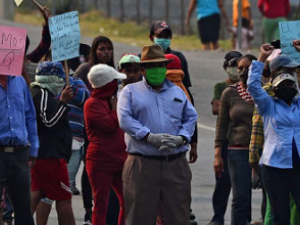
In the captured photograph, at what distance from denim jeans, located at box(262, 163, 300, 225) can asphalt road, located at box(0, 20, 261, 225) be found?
7.42 ft

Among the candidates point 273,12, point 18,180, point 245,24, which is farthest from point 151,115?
point 245,24

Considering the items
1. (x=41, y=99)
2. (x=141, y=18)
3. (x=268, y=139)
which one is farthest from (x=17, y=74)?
(x=141, y=18)

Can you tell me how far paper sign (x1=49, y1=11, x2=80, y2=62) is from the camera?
9.36 m

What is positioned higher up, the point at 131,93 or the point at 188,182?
the point at 131,93

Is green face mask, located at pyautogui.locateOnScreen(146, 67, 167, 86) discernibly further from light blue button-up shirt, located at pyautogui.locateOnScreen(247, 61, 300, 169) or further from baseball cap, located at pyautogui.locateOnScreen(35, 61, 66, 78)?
baseball cap, located at pyautogui.locateOnScreen(35, 61, 66, 78)

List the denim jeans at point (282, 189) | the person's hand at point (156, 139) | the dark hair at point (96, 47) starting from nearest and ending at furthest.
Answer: the person's hand at point (156, 139) → the denim jeans at point (282, 189) → the dark hair at point (96, 47)

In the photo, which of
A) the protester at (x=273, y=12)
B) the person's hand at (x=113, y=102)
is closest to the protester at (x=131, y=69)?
the person's hand at (x=113, y=102)

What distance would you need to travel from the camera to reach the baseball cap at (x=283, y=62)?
8.48 metres

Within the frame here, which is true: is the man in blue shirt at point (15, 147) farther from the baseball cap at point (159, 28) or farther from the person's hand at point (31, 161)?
the baseball cap at point (159, 28)

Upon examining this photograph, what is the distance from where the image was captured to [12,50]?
8.40 m

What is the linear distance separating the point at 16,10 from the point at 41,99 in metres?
20.6

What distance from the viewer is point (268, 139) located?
8453mm

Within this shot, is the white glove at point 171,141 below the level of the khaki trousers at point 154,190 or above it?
above

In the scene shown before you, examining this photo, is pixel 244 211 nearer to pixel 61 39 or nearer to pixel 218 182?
pixel 218 182
